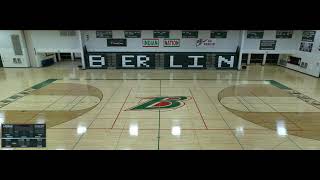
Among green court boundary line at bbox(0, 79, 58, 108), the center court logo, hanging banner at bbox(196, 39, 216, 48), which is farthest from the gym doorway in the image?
green court boundary line at bbox(0, 79, 58, 108)

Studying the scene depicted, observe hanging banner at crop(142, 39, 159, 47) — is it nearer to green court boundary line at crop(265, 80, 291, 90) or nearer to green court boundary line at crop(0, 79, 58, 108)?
green court boundary line at crop(0, 79, 58, 108)

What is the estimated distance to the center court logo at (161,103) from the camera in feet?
23.4

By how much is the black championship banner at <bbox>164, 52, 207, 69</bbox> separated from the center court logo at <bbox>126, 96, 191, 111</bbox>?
5.88 meters

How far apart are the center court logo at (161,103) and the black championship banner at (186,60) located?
5.88 m

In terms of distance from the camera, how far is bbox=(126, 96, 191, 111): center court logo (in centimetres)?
713

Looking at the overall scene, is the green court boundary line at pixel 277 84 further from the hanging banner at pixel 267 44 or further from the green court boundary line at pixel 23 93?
the green court boundary line at pixel 23 93

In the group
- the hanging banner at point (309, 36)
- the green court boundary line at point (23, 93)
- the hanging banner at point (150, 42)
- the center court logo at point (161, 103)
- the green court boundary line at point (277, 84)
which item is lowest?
the green court boundary line at point (277, 84)

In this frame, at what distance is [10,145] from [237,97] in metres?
7.95

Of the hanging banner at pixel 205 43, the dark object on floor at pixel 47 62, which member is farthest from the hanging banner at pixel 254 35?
the dark object on floor at pixel 47 62

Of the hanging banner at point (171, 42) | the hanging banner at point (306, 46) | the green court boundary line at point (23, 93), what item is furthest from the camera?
the hanging banner at point (171, 42)

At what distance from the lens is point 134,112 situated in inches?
265
